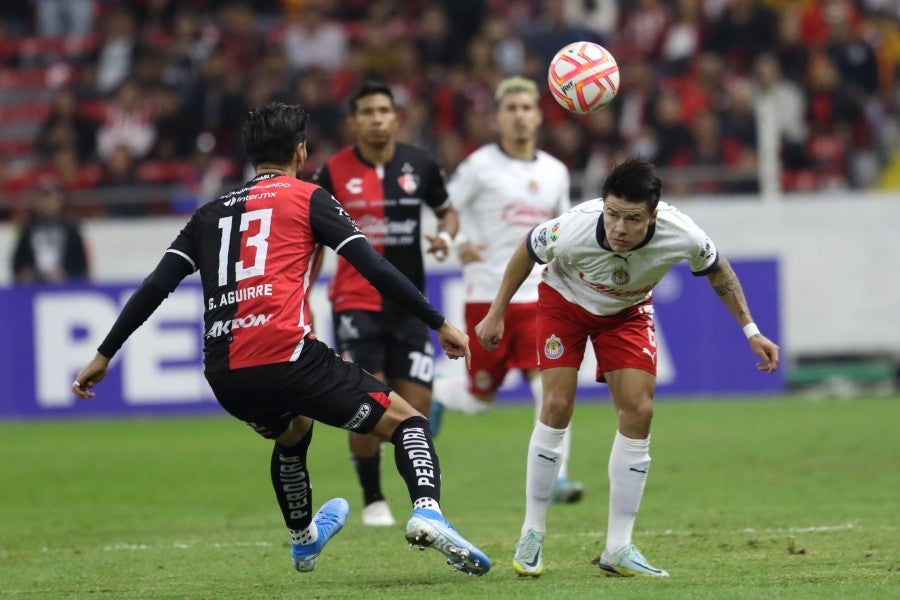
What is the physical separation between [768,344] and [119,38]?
16.9m

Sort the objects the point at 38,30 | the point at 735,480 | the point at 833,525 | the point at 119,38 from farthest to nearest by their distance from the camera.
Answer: the point at 38,30
the point at 119,38
the point at 735,480
the point at 833,525

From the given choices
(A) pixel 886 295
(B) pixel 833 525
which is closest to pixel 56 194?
(A) pixel 886 295

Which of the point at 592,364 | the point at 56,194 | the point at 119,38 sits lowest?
the point at 592,364

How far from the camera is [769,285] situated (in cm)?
1780

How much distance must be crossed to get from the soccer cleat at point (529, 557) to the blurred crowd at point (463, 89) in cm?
1124

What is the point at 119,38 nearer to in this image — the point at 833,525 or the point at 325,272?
the point at 325,272

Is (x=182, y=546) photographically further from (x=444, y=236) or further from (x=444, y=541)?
(x=444, y=541)

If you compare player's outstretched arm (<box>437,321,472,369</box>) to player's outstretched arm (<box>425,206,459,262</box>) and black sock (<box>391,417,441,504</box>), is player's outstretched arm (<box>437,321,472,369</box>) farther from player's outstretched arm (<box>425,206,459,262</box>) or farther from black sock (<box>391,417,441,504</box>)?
player's outstretched arm (<box>425,206,459,262</box>)

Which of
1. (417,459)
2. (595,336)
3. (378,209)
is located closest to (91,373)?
(417,459)

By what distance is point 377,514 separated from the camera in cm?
972

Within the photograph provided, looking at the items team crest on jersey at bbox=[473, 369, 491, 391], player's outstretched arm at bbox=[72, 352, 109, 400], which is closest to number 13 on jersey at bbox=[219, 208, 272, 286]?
player's outstretched arm at bbox=[72, 352, 109, 400]

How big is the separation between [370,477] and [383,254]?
145cm

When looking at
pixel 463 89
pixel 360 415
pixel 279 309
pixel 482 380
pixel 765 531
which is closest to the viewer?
pixel 279 309

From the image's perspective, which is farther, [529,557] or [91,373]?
[529,557]
